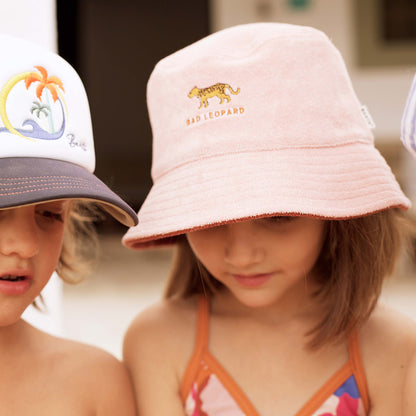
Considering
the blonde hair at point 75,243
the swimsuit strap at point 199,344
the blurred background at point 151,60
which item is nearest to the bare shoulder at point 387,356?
the swimsuit strap at point 199,344

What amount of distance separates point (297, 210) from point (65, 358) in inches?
18.1

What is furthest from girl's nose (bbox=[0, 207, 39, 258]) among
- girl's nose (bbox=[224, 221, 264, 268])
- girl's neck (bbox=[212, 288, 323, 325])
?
girl's neck (bbox=[212, 288, 323, 325])

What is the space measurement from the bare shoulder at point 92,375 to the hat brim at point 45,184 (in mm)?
319

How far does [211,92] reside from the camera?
1.11 metres

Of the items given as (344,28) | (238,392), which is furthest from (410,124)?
(344,28)

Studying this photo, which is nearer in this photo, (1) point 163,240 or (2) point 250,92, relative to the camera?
(2) point 250,92

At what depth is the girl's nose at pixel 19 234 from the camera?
2.99 ft

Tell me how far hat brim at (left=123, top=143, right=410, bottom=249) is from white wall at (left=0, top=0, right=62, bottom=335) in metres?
0.42

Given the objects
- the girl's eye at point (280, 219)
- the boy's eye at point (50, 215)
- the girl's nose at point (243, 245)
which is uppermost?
the boy's eye at point (50, 215)

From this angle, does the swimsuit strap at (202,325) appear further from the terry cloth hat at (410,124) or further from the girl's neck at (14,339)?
the terry cloth hat at (410,124)

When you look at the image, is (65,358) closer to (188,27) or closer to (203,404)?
(203,404)

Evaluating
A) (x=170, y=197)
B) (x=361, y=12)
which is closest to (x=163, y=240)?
(x=170, y=197)

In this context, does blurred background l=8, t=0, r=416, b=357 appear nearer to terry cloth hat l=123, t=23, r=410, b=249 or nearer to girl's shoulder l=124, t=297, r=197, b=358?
girl's shoulder l=124, t=297, r=197, b=358

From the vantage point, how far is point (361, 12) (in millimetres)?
4676
